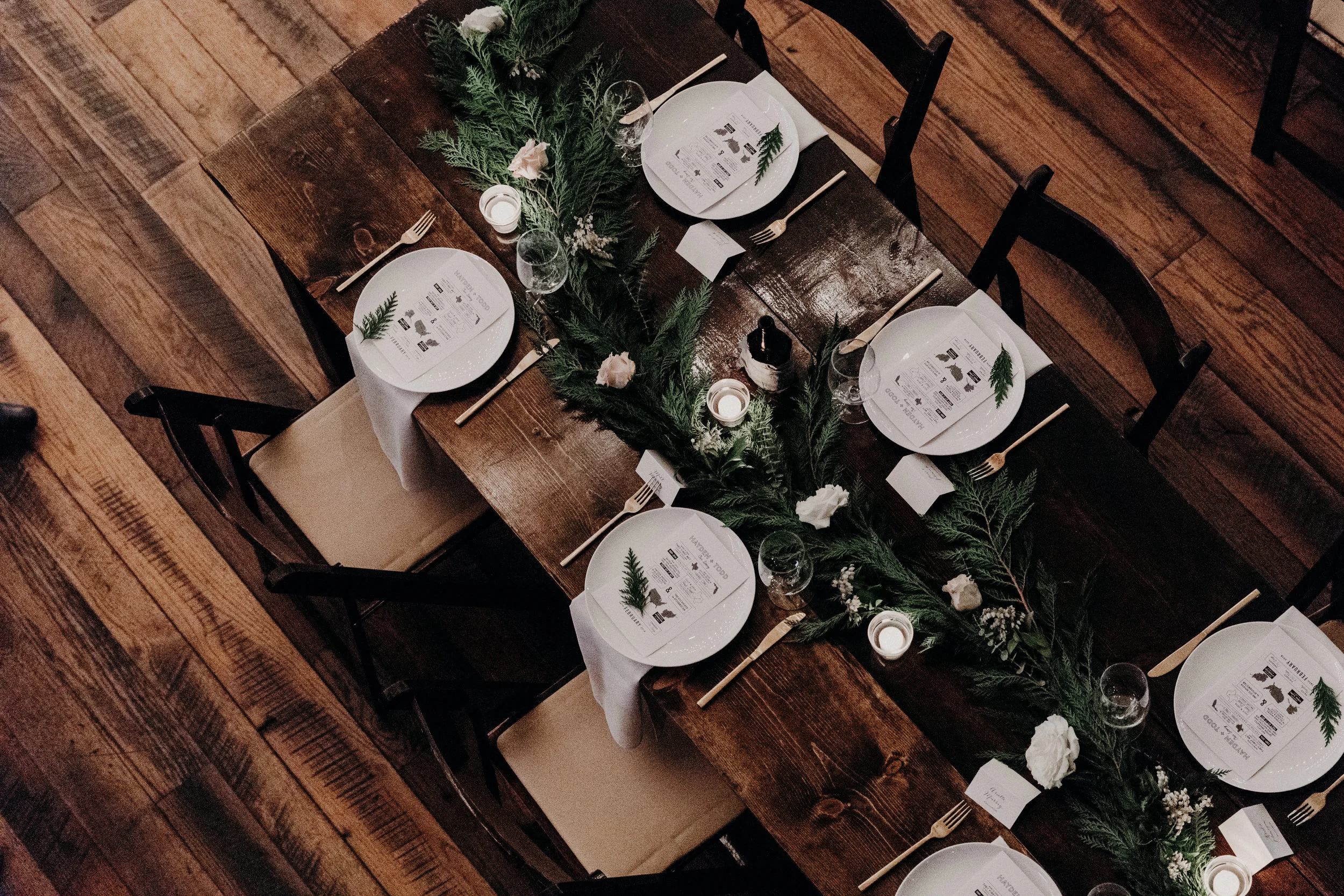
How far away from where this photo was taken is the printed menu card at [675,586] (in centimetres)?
196

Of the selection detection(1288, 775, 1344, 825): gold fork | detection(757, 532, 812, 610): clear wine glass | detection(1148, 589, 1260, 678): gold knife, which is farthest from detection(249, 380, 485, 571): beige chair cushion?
detection(1288, 775, 1344, 825): gold fork

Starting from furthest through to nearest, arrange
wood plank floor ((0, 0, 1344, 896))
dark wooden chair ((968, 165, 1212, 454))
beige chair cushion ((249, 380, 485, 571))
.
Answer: wood plank floor ((0, 0, 1344, 896))
beige chair cushion ((249, 380, 485, 571))
dark wooden chair ((968, 165, 1212, 454))

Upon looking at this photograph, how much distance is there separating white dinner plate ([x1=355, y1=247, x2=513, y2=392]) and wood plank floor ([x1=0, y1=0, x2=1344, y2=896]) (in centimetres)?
75

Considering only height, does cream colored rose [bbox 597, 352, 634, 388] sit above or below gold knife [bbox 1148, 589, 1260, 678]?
below

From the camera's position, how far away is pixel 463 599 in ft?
7.45

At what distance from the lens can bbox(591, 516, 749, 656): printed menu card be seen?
6.44 feet

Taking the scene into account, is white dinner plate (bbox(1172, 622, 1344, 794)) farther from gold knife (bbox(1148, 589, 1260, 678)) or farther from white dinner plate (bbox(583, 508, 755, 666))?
white dinner plate (bbox(583, 508, 755, 666))

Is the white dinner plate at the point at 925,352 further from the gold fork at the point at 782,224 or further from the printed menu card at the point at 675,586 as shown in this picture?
the printed menu card at the point at 675,586

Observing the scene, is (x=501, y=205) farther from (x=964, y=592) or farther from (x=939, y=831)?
(x=939, y=831)

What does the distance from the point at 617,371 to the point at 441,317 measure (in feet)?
1.48

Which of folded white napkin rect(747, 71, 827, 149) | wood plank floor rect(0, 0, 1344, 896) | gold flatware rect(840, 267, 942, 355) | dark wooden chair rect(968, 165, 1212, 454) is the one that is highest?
dark wooden chair rect(968, 165, 1212, 454)

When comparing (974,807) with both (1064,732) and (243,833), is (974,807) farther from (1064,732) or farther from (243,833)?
(243,833)

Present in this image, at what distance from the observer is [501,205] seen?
225 centimetres

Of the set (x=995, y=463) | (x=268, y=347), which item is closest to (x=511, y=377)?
(x=995, y=463)
